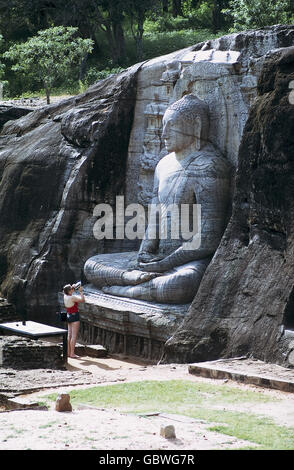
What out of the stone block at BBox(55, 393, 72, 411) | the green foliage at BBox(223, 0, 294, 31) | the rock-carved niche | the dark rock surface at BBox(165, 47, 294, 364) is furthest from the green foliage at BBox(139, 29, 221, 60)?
the stone block at BBox(55, 393, 72, 411)

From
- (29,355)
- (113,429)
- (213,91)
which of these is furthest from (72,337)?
(113,429)

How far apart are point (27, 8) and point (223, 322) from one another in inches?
824

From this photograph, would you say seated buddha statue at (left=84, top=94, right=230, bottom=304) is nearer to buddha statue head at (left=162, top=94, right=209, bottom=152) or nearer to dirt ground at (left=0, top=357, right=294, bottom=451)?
buddha statue head at (left=162, top=94, right=209, bottom=152)

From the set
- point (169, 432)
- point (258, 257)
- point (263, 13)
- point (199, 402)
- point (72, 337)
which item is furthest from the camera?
point (263, 13)

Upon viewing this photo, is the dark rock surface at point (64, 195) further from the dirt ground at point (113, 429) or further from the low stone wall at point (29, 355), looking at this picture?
the dirt ground at point (113, 429)

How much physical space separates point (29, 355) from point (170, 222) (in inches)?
112

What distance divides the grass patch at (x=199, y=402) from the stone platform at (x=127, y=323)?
227 cm

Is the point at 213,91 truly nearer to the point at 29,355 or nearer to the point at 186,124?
the point at 186,124

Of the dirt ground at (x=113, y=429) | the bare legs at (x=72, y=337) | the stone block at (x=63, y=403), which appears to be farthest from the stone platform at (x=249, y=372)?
the bare legs at (x=72, y=337)

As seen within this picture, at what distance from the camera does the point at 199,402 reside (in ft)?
24.9

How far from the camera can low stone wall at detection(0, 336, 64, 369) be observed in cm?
998

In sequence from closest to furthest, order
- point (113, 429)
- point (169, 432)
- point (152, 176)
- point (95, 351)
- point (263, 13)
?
point (169, 432) < point (113, 429) < point (95, 351) < point (152, 176) < point (263, 13)
